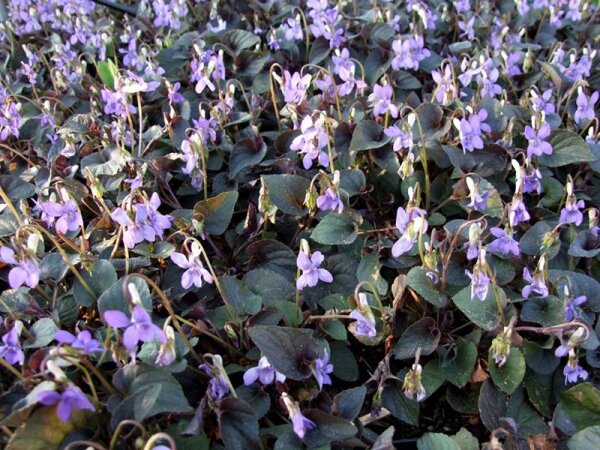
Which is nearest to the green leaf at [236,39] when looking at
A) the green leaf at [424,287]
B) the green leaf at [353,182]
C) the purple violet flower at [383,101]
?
the purple violet flower at [383,101]

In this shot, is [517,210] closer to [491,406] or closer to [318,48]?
[491,406]

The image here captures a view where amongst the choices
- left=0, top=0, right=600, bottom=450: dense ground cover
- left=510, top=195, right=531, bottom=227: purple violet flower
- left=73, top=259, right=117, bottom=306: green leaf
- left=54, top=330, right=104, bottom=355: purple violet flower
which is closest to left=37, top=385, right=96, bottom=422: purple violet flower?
left=0, top=0, right=600, bottom=450: dense ground cover

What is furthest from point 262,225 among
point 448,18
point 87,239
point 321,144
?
point 448,18

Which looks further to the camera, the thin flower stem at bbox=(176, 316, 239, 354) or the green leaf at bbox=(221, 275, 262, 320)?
the green leaf at bbox=(221, 275, 262, 320)

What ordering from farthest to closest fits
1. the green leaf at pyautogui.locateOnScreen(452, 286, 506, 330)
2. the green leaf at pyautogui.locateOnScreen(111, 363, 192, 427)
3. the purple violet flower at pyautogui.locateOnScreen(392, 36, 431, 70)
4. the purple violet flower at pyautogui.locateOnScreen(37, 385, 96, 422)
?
the purple violet flower at pyautogui.locateOnScreen(392, 36, 431, 70) → the green leaf at pyautogui.locateOnScreen(452, 286, 506, 330) → the green leaf at pyautogui.locateOnScreen(111, 363, 192, 427) → the purple violet flower at pyautogui.locateOnScreen(37, 385, 96, 422)

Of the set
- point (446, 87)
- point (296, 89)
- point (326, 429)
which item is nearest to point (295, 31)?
point (296, 89)

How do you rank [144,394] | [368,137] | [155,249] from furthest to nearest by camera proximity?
[368,137] < [155,249] < [144,394]

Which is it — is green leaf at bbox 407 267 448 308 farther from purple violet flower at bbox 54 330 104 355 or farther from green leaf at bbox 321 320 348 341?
purple violet flower at bbox 54 330 104 355

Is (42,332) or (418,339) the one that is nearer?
(42,332)

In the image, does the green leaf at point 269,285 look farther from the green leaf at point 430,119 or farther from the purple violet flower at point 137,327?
the green leaf at point 430,119
